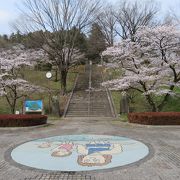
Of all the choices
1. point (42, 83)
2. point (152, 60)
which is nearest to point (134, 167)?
point (152, 60)

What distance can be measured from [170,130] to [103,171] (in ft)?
27.3

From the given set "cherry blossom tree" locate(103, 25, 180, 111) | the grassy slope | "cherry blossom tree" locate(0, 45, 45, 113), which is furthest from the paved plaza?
the grassy slope

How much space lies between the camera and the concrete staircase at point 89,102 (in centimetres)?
2350

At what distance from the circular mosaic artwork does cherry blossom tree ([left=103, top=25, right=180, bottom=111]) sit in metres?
8.27

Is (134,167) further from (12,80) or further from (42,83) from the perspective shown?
(42,83)

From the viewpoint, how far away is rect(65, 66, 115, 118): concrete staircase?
23.5 metres

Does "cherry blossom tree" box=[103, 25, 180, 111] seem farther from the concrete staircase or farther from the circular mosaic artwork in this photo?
the circular mosaic artwork

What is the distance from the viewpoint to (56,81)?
34438 millimetres

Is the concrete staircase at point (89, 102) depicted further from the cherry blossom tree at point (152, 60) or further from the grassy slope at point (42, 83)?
the cherry blossom tree at point (152, 60)

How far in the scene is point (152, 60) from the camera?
20344 millimetres

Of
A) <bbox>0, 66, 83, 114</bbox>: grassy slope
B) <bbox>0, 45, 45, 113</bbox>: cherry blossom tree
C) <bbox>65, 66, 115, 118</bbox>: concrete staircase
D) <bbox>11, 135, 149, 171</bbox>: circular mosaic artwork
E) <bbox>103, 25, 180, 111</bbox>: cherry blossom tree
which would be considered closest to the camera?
<bbox>11, 135, 149, 171</bbox>: circular mosaic artwork

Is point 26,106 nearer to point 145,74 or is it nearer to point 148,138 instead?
point 145,74

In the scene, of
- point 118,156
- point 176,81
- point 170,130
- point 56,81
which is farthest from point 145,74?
point 56,81

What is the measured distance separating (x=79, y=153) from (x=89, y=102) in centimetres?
1668
